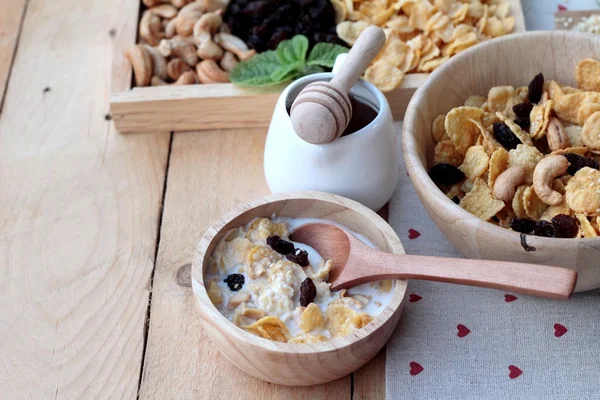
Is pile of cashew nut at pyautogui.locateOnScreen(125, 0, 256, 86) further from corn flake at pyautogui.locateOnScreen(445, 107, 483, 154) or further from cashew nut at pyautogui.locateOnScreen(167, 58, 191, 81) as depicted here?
corn flake at pyautogui.locateOnScreen(445, 107, 483, 154)

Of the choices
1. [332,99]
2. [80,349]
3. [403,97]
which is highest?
[332,99]

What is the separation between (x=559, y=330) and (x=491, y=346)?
8 cm

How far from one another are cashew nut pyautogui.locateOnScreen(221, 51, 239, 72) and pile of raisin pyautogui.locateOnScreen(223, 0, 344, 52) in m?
0.04

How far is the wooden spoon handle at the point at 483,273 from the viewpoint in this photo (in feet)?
2.48

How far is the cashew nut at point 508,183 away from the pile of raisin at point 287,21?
0.39 meters

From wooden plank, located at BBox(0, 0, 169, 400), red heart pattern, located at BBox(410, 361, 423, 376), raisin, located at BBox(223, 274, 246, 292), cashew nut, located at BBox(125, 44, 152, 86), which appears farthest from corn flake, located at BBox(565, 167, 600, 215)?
cashew nut, located at BBox(125, 44, 152, 86)

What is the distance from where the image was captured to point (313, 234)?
93 centimetres

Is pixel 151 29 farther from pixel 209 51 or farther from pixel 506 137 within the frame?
pixel 506 137

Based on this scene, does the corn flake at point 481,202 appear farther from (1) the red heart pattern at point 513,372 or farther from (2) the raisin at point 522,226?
(1) the red heart pattern at point 513,372

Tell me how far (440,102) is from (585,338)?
322 mm

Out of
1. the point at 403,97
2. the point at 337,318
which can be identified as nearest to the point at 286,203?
the point at 337,318

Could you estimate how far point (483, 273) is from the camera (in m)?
0.79

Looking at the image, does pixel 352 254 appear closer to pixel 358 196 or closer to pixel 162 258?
pixel 358 196

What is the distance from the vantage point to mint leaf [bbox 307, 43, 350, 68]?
112cm
